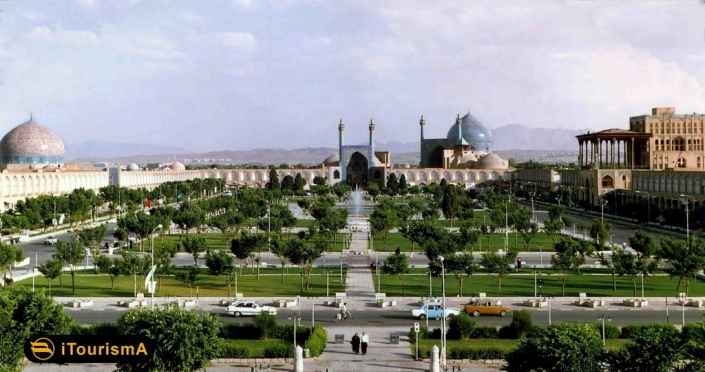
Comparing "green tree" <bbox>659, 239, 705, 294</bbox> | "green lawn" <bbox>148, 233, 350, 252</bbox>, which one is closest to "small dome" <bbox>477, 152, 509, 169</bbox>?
"green lawn" <bbox>148, 233, 350, 252</bbox>

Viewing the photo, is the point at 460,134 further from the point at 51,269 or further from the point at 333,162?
the point at 51,269

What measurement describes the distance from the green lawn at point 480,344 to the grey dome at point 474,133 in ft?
437

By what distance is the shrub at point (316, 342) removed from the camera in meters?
24.5

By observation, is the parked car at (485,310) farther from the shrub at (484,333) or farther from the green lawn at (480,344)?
the green lawn at (480,344)

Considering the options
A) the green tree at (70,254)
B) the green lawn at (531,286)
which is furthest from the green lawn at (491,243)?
the green tree at (70,254)

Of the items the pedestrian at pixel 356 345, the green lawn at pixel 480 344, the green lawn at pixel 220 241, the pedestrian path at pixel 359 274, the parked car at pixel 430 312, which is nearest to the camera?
the green lawn at pixel 480 344

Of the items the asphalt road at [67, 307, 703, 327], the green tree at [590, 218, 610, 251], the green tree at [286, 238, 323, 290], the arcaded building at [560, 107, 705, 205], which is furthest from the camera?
the arcaded building at [560, 107, 705, 205]

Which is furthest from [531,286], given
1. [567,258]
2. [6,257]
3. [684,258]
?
[6,257]

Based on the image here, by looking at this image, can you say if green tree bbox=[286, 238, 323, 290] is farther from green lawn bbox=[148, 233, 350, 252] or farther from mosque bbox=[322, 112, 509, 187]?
mosque bbox=[322, 112, 509, 187]

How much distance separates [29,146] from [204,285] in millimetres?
69930

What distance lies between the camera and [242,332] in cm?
2720

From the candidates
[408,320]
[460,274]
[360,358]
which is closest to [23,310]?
Answer: [360,358]

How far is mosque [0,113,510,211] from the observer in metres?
91.1

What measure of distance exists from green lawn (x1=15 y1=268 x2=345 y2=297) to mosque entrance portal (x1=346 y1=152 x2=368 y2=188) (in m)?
100
